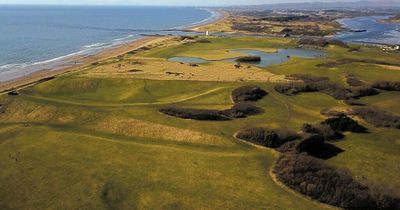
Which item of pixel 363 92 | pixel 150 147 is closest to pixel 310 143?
pixel 150 147

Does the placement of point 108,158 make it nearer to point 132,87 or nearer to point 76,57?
point 132,87

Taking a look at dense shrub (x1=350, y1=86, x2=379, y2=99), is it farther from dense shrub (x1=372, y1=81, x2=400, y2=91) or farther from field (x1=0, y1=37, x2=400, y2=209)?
dense shrub (x1=372, y1=81, x2=400, y2=91)

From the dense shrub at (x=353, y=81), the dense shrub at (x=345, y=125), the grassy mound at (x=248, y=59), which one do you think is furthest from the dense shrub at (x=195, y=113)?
the grassy mound at (x=248, y=59)

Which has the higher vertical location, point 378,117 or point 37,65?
point 378,117

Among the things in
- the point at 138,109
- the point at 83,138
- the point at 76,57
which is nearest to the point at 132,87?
the point at 138,109

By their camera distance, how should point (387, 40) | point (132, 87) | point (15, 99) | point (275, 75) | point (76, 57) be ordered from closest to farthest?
point (15, 99) < point (132, 87) < point (275, 75) < point (76, 57) < point (387, 40)

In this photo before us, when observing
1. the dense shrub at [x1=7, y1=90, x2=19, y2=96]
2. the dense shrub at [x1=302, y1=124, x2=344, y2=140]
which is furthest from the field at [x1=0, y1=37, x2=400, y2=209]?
the dense shrub at [x1=7, y1=90, x2=19, y2=96]

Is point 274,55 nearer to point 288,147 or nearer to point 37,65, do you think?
point 37,65
